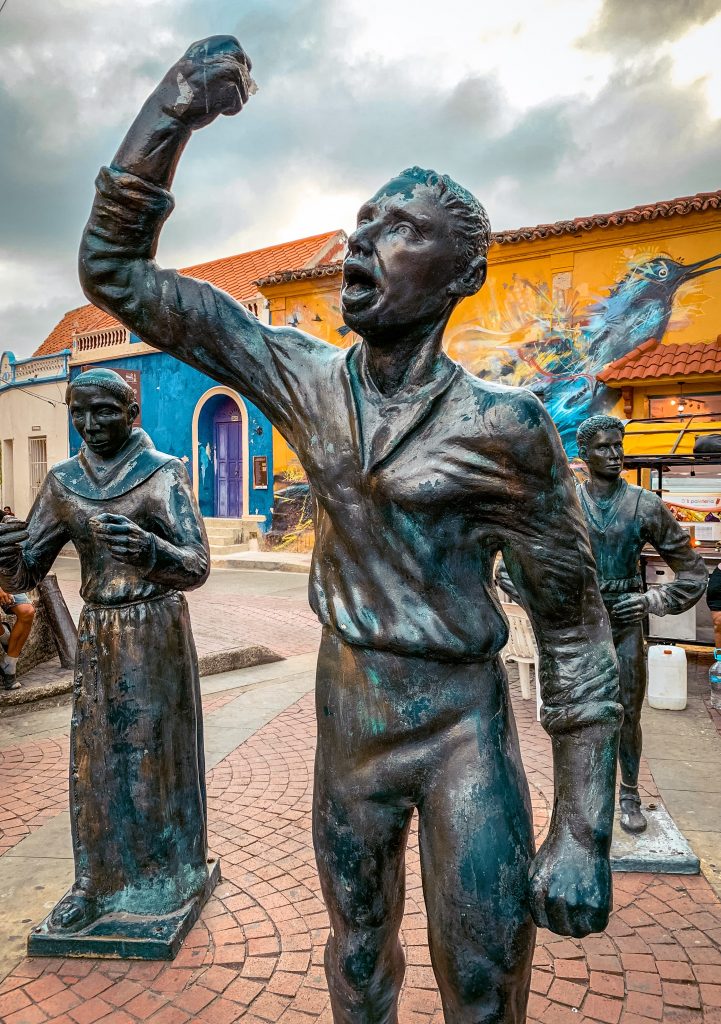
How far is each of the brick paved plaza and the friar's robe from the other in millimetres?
286

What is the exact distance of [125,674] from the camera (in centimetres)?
276

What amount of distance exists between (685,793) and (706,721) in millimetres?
1594

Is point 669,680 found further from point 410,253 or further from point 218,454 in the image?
point 218,454

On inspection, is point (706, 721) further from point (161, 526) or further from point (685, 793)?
point (161, 526)

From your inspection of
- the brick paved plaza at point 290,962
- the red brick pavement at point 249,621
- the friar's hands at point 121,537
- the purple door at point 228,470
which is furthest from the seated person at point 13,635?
the purple door at point 228,470

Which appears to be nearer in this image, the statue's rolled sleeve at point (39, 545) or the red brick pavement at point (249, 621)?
the statue's rolled sleeve at point (39, 545)

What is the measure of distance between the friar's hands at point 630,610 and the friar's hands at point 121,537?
239 cm

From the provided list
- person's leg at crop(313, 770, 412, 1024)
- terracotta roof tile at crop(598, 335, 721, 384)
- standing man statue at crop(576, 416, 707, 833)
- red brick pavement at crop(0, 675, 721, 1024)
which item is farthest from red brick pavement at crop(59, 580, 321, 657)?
terracotta roof tile at crop(598, 335, 721, 384)

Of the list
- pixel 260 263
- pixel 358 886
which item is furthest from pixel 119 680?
pixel 260 263

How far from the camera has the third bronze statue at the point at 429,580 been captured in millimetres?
1360

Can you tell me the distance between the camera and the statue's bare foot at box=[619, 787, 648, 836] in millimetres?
3725

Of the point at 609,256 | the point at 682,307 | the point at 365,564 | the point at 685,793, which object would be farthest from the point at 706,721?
the point at 609,256

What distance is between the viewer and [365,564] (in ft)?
4.78

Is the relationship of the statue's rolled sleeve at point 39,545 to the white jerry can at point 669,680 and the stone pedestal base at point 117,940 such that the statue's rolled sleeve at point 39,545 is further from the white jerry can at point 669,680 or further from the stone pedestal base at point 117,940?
the white jerry can at point 669,680
